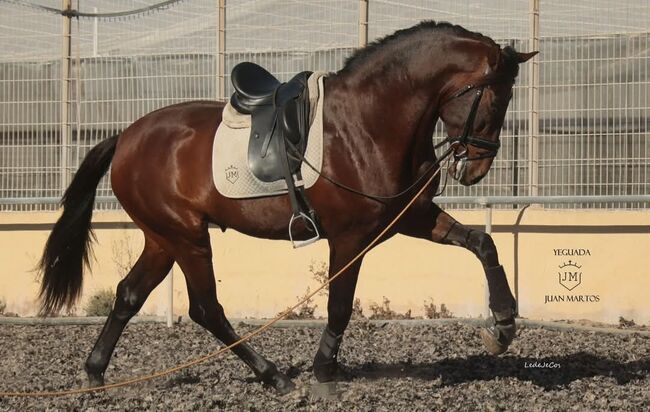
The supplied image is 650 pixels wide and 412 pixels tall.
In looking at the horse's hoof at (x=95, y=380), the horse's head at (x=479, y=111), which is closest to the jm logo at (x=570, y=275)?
the horse's head at (x=479, y=111)

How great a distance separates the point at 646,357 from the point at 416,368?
5.92ft

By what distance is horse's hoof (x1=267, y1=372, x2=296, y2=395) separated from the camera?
867 cm

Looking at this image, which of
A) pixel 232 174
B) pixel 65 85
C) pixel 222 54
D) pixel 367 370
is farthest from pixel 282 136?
pixel 65 85

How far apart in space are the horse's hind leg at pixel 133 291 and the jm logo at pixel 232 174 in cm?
95

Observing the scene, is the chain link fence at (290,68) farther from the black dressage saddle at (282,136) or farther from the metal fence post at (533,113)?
the black dressage saddle at (282,136)

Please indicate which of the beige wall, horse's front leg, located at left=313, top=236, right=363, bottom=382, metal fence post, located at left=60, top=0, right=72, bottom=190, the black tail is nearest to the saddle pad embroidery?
horse's front leg, located at left=313, top=236, right=363, bottom=382

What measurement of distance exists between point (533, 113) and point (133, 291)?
5.00 metres

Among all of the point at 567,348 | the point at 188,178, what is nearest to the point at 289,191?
the point at 188,178

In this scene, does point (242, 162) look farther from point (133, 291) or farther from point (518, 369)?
point (518, 369)

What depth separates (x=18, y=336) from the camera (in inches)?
473

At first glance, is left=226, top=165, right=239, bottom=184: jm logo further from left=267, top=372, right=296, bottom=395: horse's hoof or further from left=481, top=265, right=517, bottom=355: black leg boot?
left=481, top=265, right=517, bottom=355: black leg boot

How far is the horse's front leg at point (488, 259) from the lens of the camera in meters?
8.33

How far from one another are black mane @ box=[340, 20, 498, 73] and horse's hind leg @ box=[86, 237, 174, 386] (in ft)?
6.42

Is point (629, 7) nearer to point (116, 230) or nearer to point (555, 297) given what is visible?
point (555, 297)
